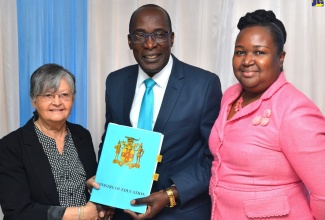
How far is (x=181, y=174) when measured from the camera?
1943 millimetres

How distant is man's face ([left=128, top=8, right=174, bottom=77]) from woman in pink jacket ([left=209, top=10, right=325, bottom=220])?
394 millimetres

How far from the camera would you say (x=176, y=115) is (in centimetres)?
196

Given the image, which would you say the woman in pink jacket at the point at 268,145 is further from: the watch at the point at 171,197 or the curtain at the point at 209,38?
the curtain at the point at 209,38

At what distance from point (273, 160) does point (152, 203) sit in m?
0.57

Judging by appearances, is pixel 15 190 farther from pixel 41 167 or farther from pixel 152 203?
pixel 152 203

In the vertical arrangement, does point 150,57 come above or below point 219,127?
above

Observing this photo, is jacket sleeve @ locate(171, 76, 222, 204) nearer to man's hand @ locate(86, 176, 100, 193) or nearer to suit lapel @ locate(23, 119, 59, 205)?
man's hand @ locate(86, 176, 100, 193)

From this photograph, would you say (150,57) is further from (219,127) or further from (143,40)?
(219,127)

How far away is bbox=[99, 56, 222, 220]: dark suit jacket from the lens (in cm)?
196

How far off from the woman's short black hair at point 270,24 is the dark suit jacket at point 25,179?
110 centimetres

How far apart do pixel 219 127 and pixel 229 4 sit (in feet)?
3.36

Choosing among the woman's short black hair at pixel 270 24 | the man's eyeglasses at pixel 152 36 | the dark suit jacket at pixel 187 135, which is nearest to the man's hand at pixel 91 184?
the dark suit jacket at pixel 187 135

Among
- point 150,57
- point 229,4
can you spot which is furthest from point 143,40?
point 229,4

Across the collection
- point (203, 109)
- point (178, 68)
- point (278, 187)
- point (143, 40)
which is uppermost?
point (143, 40)
